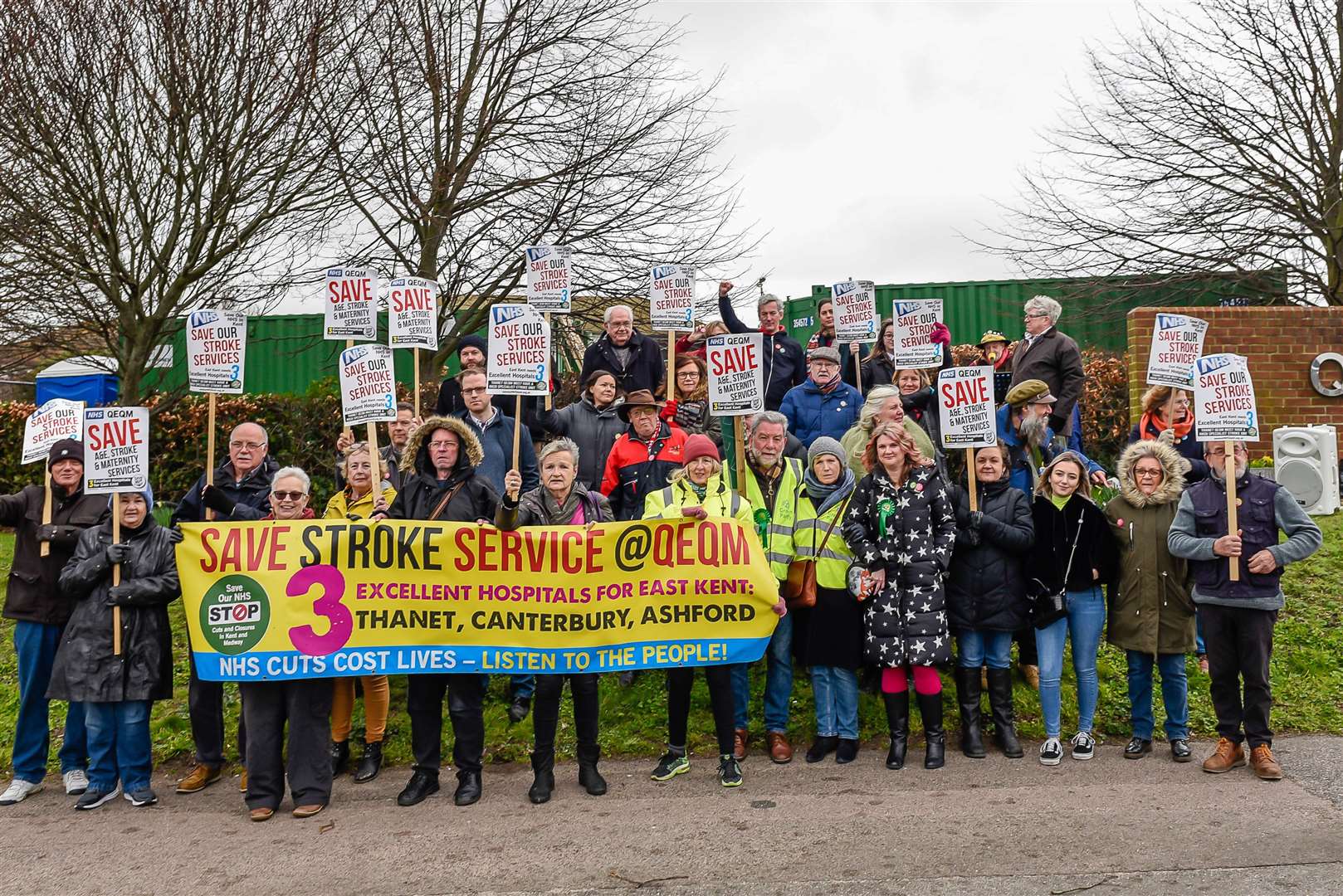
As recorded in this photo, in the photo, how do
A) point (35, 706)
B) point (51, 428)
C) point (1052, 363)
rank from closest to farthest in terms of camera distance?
point (35, 706) < point (51, 428) < point (1052, 363)

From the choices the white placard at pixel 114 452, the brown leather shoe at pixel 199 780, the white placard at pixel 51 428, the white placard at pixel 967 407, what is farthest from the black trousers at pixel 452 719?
the white placard at pixel 967 407

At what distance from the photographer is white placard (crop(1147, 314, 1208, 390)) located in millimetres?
7312

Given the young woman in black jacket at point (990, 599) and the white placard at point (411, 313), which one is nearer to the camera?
the young woman in black jacket at point (990, 599)

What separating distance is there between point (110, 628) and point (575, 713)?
2.80m

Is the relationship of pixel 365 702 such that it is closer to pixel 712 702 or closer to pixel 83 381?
pixel 712 702

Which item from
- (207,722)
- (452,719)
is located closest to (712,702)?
(452,719)

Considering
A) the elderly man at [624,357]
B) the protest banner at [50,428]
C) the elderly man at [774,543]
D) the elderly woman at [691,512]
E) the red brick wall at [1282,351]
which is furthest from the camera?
the red brick wall at [1282,351]

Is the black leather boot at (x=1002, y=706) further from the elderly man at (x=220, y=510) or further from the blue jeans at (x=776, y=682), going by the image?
the elderly man at (x=220, y=510)

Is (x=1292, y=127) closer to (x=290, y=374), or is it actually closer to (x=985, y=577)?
(x=985, y=577)

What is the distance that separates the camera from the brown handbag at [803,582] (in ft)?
22.2

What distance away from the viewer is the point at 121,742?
6.46 m

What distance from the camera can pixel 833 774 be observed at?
6590 mm

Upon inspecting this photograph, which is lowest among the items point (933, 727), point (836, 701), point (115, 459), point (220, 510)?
point (933, 727)

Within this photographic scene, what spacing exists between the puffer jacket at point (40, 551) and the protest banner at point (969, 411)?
5.36m
